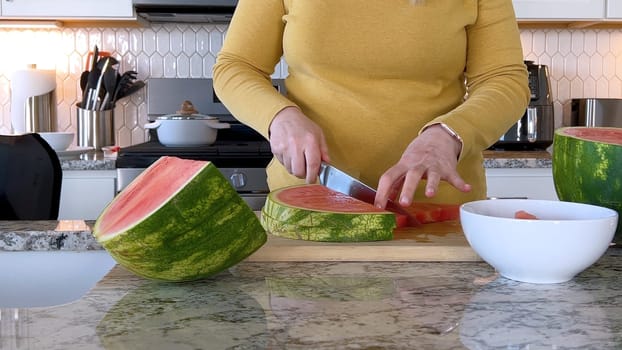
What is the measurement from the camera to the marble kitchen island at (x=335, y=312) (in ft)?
1.95

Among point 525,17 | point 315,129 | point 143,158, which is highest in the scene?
point 525,17

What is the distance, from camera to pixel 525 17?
2787 mm

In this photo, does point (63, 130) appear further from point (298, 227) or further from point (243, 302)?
point (243, 302)

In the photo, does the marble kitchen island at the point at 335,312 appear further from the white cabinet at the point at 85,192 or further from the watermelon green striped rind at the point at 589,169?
the white cabinet at the point at 85,192

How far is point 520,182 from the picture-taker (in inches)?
101

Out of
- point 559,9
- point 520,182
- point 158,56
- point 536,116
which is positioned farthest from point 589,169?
point 158,56

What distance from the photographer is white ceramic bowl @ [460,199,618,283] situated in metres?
0.75

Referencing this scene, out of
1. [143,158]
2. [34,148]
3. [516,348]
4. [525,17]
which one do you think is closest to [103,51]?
[143,158]

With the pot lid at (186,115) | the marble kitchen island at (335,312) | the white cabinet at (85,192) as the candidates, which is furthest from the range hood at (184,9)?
the marble kitchen island at (335,312)

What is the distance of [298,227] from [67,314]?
0.40 metres

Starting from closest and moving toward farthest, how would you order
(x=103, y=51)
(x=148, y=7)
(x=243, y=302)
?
(x=243, y=302), (x=148, y=7), (x=103, y=51)

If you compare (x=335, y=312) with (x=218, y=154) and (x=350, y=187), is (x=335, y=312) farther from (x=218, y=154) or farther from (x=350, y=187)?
(x=218, y=154)

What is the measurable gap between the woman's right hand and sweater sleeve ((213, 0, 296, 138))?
0.35 feet

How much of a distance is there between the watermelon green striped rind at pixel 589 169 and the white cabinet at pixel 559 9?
6.19 ft
